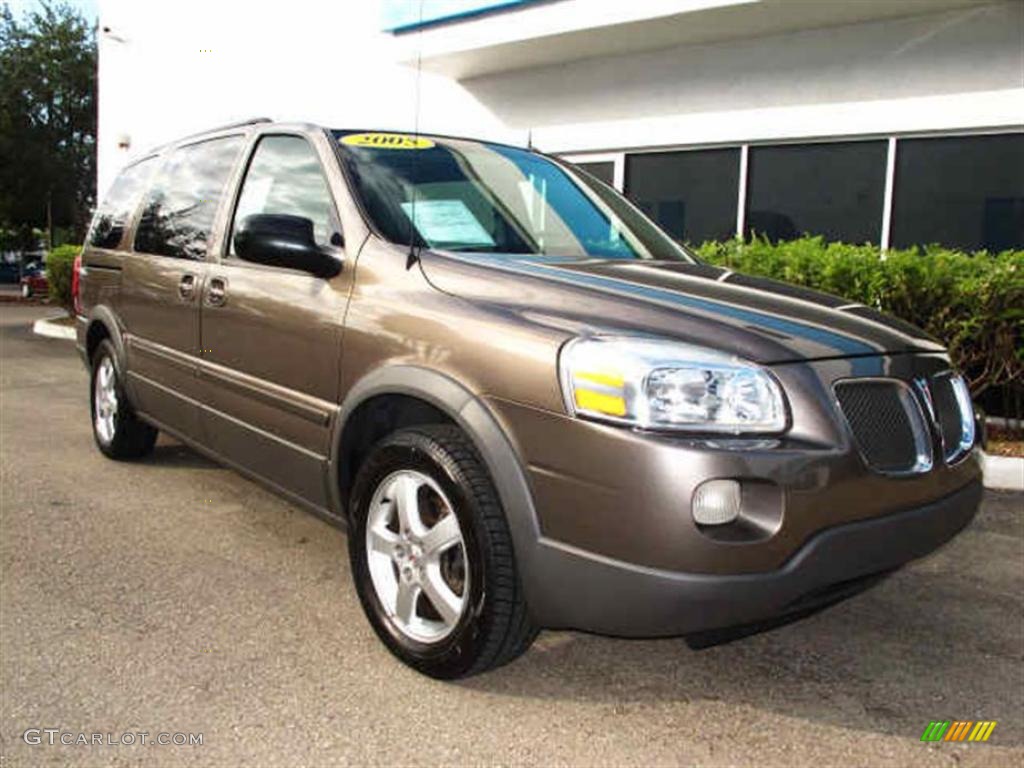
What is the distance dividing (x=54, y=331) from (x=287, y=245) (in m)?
11.7

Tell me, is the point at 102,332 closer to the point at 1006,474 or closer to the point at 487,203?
the point at 487,203

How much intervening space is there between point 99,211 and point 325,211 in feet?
10.3

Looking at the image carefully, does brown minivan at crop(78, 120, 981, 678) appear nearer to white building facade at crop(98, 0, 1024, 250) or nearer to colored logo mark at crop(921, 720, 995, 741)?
colored logo mark at crop(921, 720, 995, 741)

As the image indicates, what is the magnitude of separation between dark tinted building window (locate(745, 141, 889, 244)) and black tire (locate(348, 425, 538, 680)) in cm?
675

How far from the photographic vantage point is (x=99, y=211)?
6004 millimetres

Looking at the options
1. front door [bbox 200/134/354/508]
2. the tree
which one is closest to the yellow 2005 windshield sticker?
front door [bbox 200/134/354/508]

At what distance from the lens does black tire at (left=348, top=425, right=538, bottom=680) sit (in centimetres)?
263

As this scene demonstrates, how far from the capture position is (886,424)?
2.62 m

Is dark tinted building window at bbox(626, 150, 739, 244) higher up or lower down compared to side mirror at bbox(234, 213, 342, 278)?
higher up

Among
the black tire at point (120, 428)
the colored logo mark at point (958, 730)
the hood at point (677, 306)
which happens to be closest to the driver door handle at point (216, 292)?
the hood at point (677, 306)

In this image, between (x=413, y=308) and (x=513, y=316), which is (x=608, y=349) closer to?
(x=513, y=316)

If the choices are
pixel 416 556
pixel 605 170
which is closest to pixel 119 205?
pixel 416 556

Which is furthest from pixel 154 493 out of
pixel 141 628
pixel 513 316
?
pixel 513 316

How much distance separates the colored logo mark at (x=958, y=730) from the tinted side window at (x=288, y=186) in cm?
251
